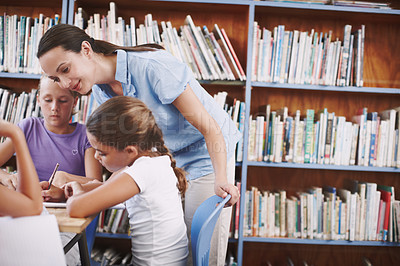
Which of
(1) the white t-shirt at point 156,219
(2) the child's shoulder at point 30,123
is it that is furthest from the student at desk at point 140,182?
(2) the child's shoulder at point 30,123

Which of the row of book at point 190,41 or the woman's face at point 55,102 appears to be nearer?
the woman's face at point 55,102

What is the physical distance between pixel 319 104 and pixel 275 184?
24.9 inches

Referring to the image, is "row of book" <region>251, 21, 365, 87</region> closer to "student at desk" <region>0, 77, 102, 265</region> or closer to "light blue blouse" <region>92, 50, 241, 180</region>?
"light blue blouse" <region>92, 50, 241, 180</region>

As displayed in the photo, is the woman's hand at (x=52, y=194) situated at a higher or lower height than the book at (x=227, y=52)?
lower

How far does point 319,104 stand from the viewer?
2191 millimetres

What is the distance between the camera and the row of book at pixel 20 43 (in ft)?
6.13

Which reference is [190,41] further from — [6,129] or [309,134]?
[6,129]

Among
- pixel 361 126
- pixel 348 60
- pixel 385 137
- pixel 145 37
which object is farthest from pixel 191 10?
pixel 385 137

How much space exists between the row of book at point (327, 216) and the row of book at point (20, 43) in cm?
154

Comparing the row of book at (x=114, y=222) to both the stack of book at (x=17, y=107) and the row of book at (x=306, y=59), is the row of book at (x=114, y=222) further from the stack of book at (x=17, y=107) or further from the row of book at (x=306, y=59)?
the row of book at (x=306, y=59)

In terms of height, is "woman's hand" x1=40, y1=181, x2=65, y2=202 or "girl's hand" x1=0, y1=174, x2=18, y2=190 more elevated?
"girl's hand" x1=0, y1=174, x2=18, y2=190

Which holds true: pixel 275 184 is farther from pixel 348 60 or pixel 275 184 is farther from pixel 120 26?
pixel 120 26

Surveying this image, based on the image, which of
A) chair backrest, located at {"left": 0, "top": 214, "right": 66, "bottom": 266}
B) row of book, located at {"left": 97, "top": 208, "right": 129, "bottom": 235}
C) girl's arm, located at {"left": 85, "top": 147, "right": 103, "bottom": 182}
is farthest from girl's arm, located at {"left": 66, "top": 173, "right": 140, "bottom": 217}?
row of book, located at {"left": 97, "top": 208, "right": 129, "bottom": 235}

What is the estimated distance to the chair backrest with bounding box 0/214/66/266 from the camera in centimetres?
65
